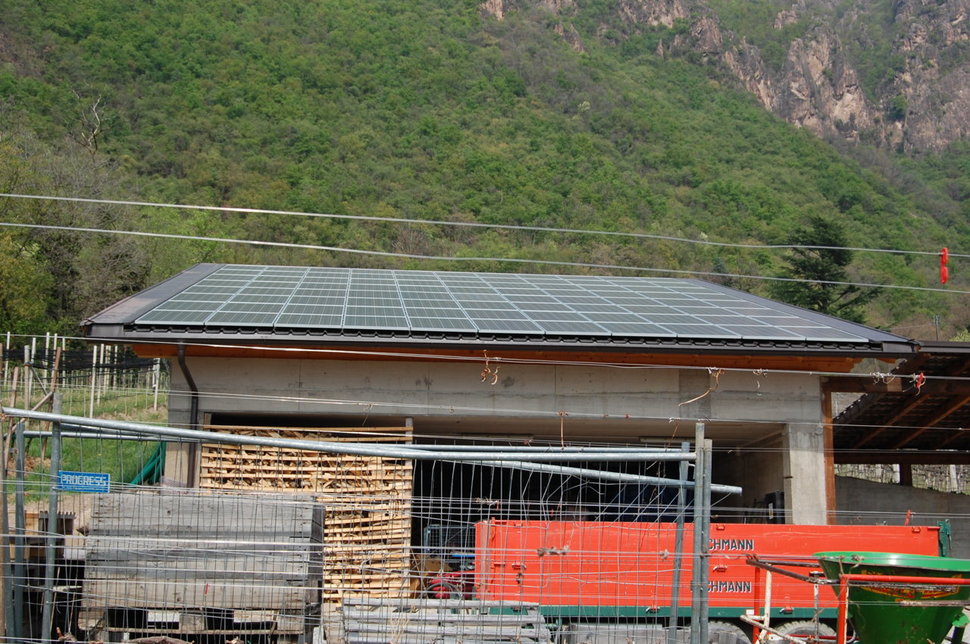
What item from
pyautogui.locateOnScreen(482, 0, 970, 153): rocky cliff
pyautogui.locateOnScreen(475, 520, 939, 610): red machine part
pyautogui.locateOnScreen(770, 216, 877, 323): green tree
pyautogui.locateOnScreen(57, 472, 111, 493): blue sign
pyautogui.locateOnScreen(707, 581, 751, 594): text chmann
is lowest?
pyautogui.locateOnScreen(707, 581, 751, 594): text chmann

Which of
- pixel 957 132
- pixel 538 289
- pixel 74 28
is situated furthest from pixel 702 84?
pixel 538 289

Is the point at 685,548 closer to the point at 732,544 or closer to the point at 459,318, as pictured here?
the point at 732,544

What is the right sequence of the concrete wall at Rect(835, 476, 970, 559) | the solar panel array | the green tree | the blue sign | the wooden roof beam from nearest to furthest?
1. the blue sign
2. the solar panel array
3. the wooden roof beam
4. the concrete wall at Rect(835, 476, 970, 559)
5. the green tree

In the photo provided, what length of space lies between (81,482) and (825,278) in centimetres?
5700

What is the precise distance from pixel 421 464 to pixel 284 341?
4023 millimetres

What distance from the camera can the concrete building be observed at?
51.7ft

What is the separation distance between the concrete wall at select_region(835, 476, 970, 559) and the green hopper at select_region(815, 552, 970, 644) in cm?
1617

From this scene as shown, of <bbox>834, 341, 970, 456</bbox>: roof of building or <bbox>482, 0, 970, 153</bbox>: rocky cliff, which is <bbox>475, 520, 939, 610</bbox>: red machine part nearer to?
<bbox>834, 341, 970, 456</bbox>: roof of building

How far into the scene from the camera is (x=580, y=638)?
12.3 m

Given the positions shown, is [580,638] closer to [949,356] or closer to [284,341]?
[284,341]

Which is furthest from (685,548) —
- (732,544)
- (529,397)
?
(529,397)

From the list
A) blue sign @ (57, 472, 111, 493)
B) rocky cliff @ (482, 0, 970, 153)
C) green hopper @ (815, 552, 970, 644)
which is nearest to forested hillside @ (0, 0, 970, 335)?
rocky cliff @ (482, 0, 970, 153)

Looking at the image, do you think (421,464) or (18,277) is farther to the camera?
(18,277)

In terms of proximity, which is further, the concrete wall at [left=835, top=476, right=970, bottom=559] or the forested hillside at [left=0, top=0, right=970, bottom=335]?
the forested hillside at [left=0, top=0, right=970, bottom=335]
